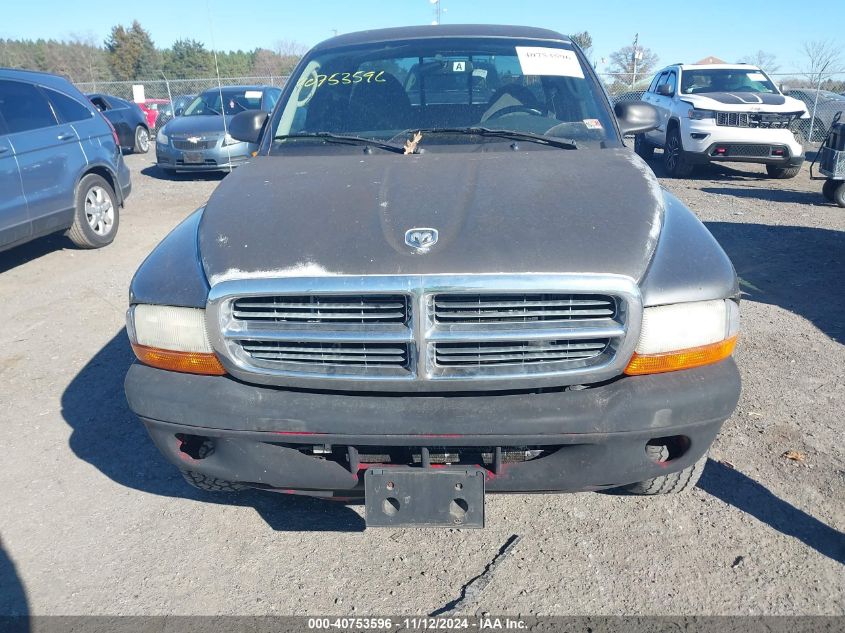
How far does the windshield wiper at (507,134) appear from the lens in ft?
11.3

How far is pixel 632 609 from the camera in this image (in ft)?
8.14

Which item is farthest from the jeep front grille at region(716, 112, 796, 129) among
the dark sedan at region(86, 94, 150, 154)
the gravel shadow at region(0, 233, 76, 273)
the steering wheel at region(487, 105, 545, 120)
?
the dark sedan at region(86, 94, 150, 154)

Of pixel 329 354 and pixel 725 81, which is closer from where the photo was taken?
pixel 329 354

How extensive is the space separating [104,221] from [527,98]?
580cm

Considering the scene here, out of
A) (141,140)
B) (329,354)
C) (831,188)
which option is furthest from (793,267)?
(141,140)

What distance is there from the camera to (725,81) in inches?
491

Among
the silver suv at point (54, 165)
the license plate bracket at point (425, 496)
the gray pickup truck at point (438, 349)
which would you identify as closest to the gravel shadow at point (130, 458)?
the gray pickup truck at point (438, 349)

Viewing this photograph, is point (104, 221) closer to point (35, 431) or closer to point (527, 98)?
point (35, 431)

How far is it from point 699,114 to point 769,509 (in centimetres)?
981

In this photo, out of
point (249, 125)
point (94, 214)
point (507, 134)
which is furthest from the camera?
point (94, 214)

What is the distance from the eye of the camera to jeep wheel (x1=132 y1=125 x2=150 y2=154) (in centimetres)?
1697

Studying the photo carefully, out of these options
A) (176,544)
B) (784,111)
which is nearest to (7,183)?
(176,544)

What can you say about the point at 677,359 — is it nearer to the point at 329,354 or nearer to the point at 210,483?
the point at 329,354

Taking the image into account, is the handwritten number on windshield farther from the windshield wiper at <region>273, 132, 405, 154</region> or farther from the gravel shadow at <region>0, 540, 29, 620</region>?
the gravel shadow at <region>0, 540, 29, 620</region>
